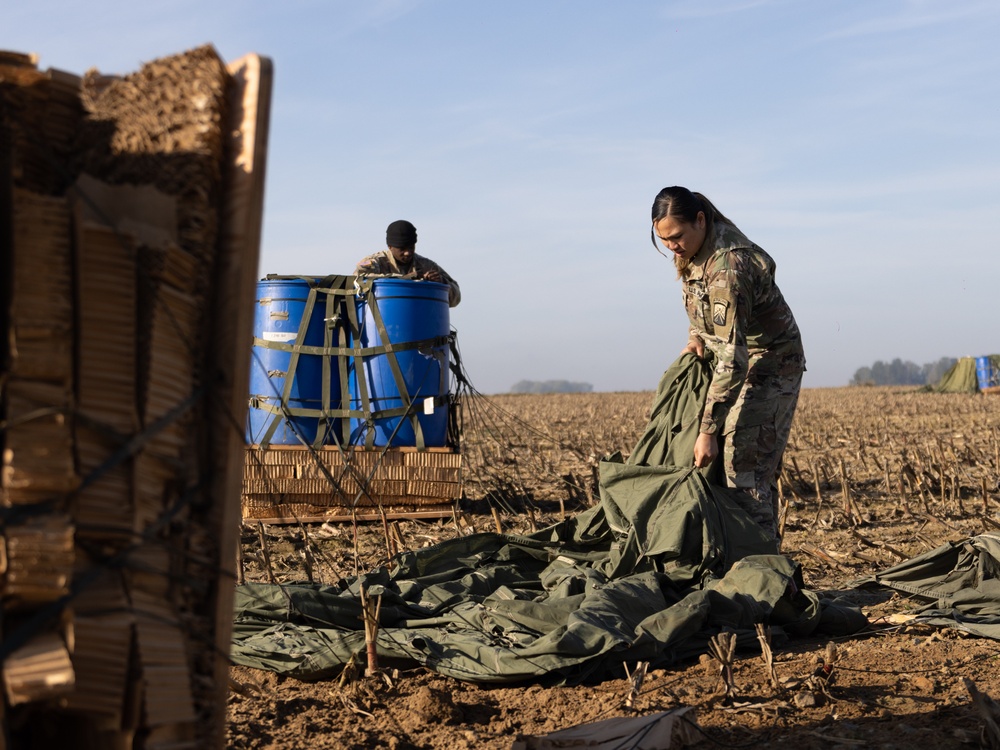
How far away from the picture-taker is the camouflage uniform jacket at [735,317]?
5543 millimetres

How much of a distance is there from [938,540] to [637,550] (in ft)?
Result: 8.30

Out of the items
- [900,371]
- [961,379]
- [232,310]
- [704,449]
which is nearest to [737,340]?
[704,449]

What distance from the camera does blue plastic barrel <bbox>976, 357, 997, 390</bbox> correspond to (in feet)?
106

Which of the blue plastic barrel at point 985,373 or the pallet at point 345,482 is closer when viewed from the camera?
the pallet at point 345,482

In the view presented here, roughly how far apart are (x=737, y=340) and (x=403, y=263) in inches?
171

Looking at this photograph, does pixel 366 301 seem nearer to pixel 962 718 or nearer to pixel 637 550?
pixel 637 550

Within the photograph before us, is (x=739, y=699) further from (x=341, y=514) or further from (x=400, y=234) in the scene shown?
(x=400, y=234)

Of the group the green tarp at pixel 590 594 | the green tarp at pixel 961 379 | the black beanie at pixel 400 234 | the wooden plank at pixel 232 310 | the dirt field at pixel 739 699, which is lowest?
the dirt field at pixel 739 699

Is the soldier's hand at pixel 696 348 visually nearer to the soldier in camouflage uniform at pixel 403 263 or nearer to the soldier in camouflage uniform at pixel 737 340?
the soldier in camouflage uniform at pixel 737 340

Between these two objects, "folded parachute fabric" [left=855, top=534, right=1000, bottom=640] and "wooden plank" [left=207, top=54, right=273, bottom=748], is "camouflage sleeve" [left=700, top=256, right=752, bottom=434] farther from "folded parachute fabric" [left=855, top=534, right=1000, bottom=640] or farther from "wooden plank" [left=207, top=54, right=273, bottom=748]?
"wooden plank" [left=207, top=54, right=273, bottom=748]

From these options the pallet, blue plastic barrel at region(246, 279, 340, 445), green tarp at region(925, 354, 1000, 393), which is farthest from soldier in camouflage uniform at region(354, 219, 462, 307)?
green tarp at region(925, 354, 1000, 393)

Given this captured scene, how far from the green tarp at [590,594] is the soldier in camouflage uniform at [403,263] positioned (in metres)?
3.42

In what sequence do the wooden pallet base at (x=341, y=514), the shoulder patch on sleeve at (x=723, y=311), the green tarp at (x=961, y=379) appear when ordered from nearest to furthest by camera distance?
the shoulder patch on sleeve at (x=723, y=311) < the wooden pallet base at (x=341, y=514) < the green tarp at (x=961, y=379)

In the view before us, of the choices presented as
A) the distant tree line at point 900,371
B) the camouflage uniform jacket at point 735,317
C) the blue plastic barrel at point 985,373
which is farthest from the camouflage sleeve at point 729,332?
the distant tree line at point 900,371
